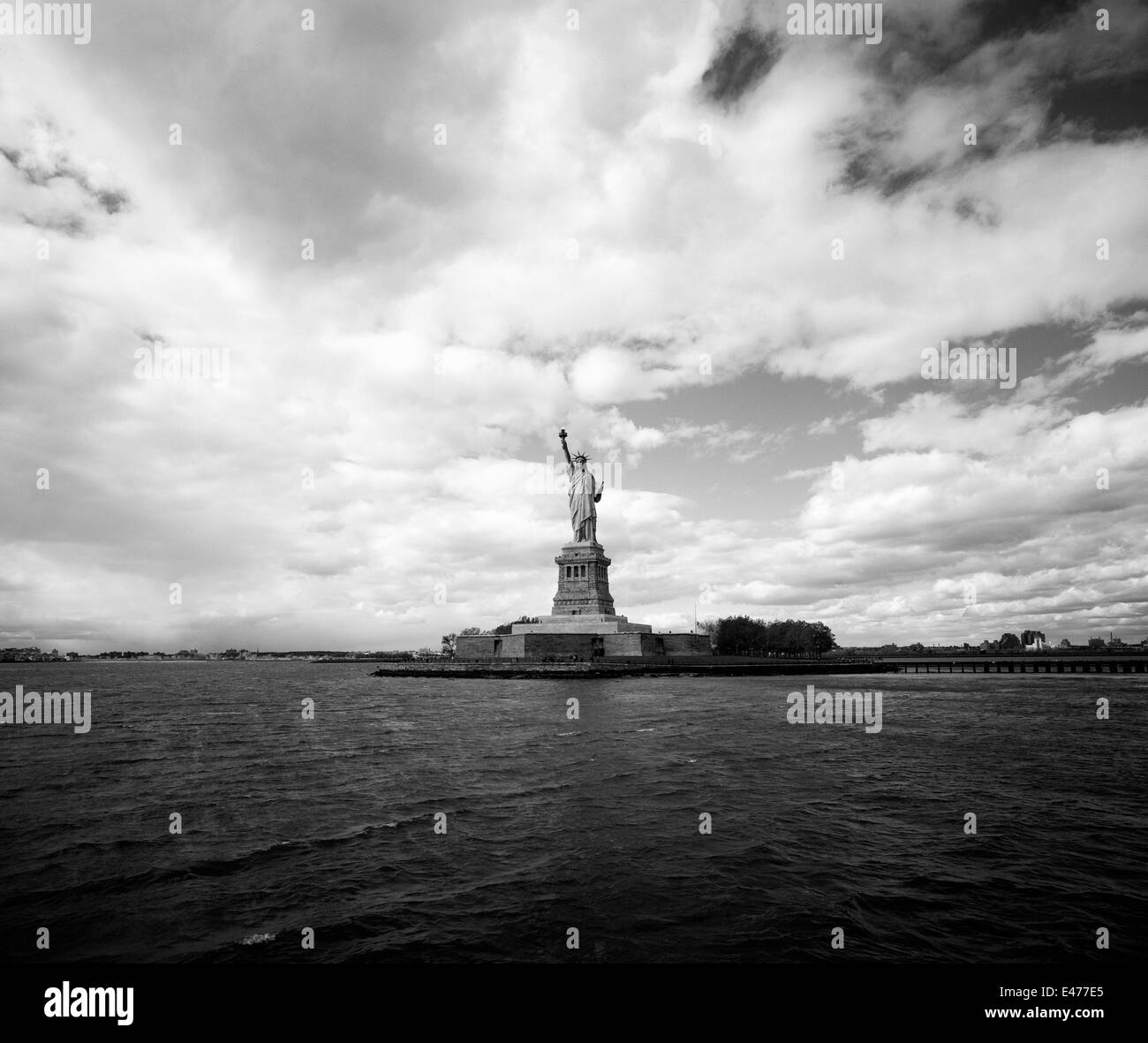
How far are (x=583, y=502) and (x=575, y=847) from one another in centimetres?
7532

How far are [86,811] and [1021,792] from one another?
27577mm

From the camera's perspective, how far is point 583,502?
89000 mm

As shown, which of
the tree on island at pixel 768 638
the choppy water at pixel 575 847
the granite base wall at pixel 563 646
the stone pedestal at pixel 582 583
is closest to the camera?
the choppy water at pixel 575 847

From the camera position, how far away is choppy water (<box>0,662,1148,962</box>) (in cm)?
1039

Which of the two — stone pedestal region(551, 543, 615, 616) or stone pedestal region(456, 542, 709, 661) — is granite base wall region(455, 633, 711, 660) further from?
stone pedestal region(551, 543, 615, 616)

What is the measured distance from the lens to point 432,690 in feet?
208

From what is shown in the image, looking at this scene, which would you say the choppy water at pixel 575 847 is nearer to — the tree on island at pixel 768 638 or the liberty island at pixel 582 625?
the liberty island at pixel 582 625

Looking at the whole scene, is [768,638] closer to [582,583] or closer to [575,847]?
[582,583]

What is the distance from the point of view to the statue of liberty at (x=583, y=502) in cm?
8844

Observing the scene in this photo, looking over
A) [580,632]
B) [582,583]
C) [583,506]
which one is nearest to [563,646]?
[580,632]

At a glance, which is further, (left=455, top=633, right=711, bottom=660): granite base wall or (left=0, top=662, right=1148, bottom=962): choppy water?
(left=455, top=633, right=711, bottom=660): granite base wall

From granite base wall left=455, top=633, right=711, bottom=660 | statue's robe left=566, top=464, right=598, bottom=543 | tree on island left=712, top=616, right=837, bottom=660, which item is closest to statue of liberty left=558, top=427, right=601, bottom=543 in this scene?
statue's robe left=566, top=464, right=598, bottom=543

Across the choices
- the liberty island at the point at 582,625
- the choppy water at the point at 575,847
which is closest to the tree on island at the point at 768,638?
the liberty island at the point at 582,625
